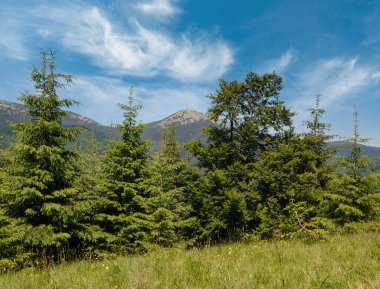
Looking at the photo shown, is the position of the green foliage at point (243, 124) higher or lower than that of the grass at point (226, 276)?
higher

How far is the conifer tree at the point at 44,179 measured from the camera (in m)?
13.5

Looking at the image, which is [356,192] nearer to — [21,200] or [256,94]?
[256,94]

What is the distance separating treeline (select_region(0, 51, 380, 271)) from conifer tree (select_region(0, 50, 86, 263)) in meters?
0.05

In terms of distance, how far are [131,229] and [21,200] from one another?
6048 mm

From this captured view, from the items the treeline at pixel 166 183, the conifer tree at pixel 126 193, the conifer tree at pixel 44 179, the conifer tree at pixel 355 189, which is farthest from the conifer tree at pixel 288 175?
the conifer tree at pixel 44 179

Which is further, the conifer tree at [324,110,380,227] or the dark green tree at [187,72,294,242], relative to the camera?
the dark green tree at [187,72,294,242]

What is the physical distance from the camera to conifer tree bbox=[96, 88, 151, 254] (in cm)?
1741

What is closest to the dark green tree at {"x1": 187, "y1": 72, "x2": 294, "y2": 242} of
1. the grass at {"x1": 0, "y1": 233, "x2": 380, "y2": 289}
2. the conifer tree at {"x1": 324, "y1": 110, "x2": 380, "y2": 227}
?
the conifer tree at {"x1": 324, "y1": 110, "x2": 380, "y2": 227}

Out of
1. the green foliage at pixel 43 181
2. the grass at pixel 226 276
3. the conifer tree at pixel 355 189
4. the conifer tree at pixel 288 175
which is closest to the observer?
the grass at pixel 226 276

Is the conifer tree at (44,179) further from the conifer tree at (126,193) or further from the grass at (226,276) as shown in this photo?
the grass at (226,276)

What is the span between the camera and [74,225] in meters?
15.1

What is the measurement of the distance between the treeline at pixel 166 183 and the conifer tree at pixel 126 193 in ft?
0.22

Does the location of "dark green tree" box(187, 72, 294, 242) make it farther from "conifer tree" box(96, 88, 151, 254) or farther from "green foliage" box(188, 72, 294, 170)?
"conifer tree" box(96, 88, 151, 254)

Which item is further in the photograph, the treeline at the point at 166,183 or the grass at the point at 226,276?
the treeline at the point at 166,183
